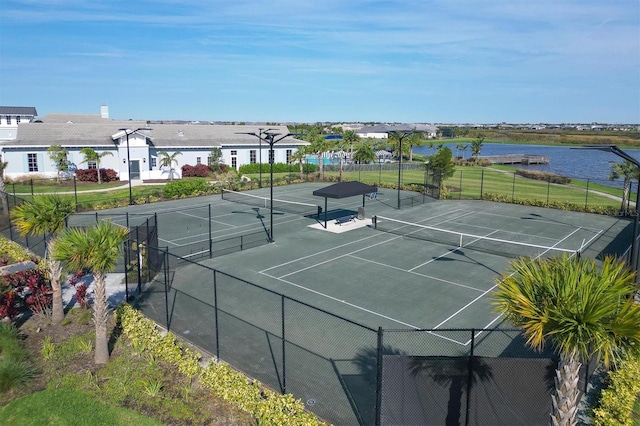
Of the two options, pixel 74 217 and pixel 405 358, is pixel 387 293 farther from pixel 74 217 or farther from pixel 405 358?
pixel 74 217

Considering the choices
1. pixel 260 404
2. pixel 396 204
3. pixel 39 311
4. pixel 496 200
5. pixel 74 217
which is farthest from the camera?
pixel 496 200

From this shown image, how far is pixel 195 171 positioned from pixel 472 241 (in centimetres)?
3825

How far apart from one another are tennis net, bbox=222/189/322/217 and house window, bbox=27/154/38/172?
21.8 metres

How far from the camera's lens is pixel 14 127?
68938mm

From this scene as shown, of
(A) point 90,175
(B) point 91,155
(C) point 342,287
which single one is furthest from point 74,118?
(C) point 342,287

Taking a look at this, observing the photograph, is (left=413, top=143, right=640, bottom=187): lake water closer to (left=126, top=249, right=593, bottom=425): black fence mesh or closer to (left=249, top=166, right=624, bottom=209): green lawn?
(left=249, top=166, right=624, bottom=209): green lawn

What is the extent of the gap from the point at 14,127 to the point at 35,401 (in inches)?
2784

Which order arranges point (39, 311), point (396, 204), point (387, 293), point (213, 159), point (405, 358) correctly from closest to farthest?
1. point (405, 358)
2. point (39, 311)
3. point (387, 293)
4. point (396, 204)
5. point (213, 159)

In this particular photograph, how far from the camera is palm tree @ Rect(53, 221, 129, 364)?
1263cm

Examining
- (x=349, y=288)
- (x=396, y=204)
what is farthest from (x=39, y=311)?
(x=396, y=204)

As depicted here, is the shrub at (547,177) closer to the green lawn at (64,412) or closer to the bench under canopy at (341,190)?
the bench under canopy at (341,190)

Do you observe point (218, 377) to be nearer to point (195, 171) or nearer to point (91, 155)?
point (91, 155)

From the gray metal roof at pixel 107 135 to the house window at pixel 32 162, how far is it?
1.31m

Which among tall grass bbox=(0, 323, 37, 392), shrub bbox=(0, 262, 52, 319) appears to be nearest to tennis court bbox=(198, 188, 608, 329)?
shrub bbox=(0, 262, 52, 319)
